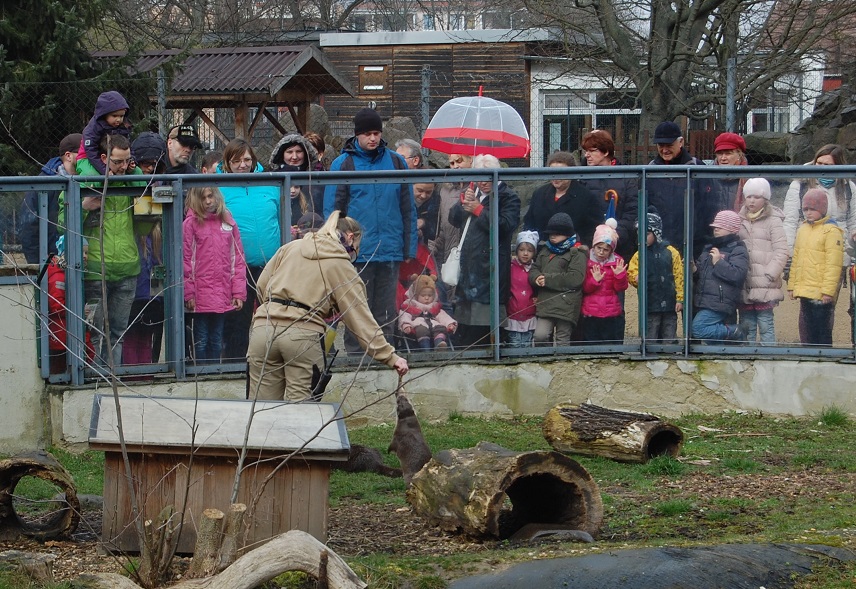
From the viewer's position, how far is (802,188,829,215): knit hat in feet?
30.5

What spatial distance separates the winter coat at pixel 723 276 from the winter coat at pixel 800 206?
38 centimetres

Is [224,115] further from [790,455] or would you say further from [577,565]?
[577,565]

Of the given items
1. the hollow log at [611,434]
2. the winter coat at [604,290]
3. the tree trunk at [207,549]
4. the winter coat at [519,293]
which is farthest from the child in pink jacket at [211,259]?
the tree trunk at [207,549]

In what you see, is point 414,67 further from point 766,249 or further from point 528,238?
point 766,249

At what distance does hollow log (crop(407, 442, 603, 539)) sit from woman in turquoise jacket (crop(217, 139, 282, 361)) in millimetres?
2786

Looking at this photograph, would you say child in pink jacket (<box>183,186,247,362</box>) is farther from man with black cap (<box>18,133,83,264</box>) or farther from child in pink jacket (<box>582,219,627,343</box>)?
child in pink jacket (<box>582,219,627,343</box>)

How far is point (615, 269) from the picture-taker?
30.9ft

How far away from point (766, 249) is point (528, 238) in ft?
5.91

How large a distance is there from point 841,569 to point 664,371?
14.0 ft

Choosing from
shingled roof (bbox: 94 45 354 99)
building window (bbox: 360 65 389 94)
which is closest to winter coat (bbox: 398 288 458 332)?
shingled roof (bbox: 94 45 354 99)

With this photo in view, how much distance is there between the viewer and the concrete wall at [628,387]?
934 centimetres

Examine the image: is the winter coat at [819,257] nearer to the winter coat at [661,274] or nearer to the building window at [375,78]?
the winter coat at [661,274]

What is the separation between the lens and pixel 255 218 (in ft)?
29.0

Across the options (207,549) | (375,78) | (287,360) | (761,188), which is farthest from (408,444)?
(375,78)
